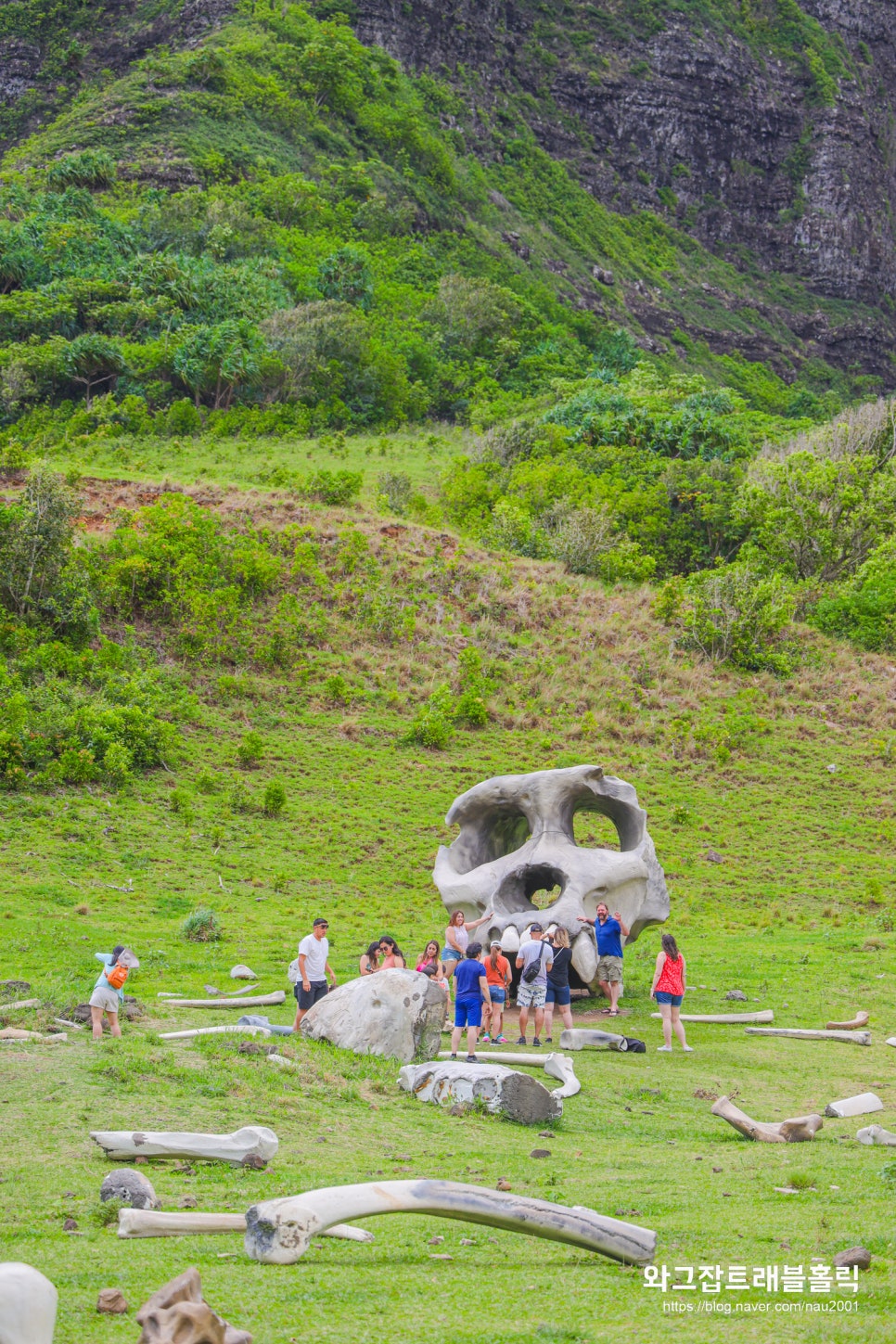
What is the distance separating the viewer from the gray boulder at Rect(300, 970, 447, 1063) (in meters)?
11.0

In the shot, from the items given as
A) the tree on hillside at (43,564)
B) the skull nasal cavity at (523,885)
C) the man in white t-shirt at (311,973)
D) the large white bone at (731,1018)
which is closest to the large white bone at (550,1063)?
the man in white t-shirt at (311,973)

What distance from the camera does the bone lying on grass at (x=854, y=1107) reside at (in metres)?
10.2

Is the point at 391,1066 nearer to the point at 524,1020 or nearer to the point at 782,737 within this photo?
the point at 524,1020

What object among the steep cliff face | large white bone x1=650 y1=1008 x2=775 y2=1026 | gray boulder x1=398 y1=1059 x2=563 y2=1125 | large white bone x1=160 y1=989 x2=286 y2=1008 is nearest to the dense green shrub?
large white bone x1=650 y1=1008 x2=775 y2=1026

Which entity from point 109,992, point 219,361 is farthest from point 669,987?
point 219,361

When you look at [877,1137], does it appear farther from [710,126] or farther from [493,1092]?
[710,126]

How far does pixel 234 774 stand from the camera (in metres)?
27.8

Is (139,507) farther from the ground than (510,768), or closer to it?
farther from the ground

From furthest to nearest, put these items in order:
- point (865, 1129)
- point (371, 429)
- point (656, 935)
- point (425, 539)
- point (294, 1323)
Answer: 1. point (371, 429)
2. point (425, 539)
3. point (656, 935)
4. point (865, 1129)
5. point (294, 1323)

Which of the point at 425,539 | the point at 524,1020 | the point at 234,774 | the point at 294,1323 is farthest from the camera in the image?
the point at 425,539

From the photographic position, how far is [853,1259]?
5824 mm

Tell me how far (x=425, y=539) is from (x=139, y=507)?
8.72m

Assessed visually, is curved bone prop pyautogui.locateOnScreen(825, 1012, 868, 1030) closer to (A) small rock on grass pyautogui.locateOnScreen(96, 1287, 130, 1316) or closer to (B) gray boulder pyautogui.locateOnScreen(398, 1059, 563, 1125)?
(B) gray boulder pyautogui.locateOnScreen(398, 1059, 563, 1125)

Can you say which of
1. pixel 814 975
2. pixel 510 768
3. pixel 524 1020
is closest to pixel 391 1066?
pixel 524 1020
